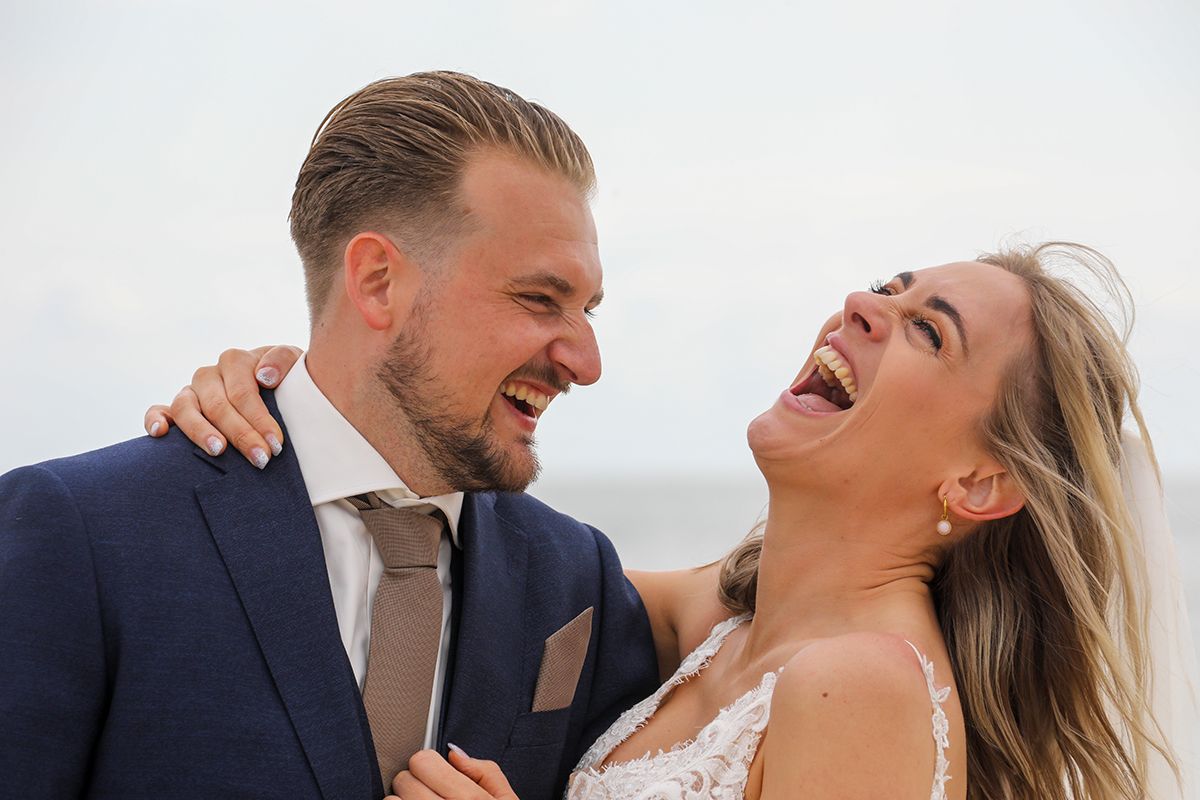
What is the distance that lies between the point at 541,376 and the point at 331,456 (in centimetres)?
45

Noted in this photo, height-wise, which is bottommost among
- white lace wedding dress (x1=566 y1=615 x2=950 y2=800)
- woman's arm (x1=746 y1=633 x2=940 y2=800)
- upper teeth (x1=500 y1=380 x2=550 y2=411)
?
white lace wedding dress (x1=566 y1=615 x2=950 y2=800)

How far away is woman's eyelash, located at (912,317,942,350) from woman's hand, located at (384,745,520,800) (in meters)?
1.15

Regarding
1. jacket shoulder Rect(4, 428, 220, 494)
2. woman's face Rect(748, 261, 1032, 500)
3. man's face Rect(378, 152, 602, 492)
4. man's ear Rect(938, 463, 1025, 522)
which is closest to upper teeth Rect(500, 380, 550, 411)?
man's face Rect(378, 152, 602, 492)

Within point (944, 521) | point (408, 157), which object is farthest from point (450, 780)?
point (408, 157)

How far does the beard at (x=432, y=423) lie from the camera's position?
7.89ft

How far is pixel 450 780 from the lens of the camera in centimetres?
217

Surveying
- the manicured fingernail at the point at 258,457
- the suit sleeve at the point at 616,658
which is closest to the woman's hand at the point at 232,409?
the manicured fingernail at the point at 258,457

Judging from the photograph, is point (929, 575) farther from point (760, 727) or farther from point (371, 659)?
point (371, 659)

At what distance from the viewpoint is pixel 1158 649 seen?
267 centimetres

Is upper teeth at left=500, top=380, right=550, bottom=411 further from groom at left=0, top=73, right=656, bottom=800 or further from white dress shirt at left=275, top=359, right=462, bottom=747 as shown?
white dress shirt at left=275, top=359, right=462, bottom=747

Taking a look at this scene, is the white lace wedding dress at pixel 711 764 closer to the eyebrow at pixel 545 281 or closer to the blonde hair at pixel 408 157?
the eyebrow at pixel 545 281

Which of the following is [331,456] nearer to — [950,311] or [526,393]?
[526,393]

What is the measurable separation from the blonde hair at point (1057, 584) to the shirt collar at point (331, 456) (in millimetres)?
1101

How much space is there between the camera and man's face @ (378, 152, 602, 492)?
2.41 metres
